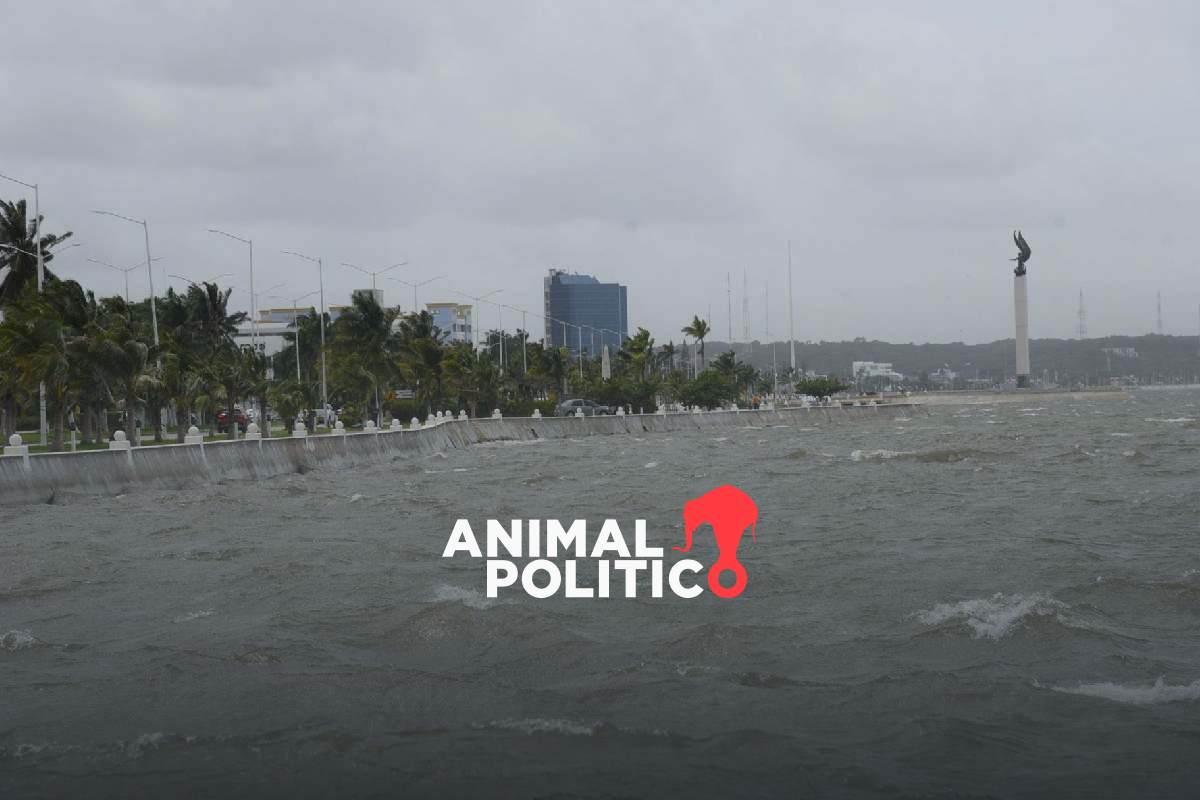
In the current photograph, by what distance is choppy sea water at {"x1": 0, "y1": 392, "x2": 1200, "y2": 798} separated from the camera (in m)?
7.39

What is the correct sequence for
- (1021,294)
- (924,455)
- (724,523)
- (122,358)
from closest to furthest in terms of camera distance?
1. (724,523)
2. (122,358)
3. (924,455)
4. (1021,294)

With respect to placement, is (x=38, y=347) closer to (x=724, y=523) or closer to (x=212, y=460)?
(x=212, y=460)

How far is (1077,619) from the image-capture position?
1175 centimetres

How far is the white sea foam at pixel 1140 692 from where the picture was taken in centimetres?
880

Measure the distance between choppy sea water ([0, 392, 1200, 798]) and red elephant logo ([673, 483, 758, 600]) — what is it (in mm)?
409

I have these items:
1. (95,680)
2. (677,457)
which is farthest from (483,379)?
(95,680)

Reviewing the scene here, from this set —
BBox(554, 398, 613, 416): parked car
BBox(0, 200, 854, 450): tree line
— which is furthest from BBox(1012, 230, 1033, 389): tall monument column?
BBox(554, 398, 613, 416): parked car

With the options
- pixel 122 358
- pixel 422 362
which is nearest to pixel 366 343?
pixel 422 362

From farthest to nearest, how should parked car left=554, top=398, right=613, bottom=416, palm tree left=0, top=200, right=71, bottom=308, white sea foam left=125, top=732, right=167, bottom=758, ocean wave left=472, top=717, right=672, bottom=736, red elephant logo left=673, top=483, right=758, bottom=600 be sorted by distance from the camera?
1. parked car left=554, top=398, right=613, bottom=416
2. palm tree left=0, top=200, right=71, bottom=308
3. red elephant logo left=673, top=483, right=758, bottom=600
4. ocean wave left=472, top=717, right=672, bottom=736
5. white sea foam left=125, top=732, right=167, bottom=758

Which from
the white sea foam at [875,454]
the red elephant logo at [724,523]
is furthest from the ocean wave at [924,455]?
the red elephant logo at [724,523]

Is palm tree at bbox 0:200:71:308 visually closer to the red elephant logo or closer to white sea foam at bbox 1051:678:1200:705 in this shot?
the red elephant logo

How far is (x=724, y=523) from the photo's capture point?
22031mm

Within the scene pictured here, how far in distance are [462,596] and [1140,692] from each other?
23.0ft

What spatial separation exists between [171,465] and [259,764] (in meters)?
27.5
